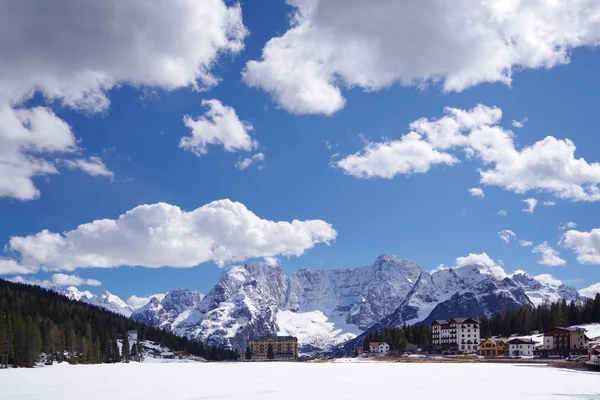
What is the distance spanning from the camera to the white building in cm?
19088

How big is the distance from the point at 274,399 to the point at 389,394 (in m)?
12.1

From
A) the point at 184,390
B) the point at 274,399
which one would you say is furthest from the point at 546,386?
the point at 184,390

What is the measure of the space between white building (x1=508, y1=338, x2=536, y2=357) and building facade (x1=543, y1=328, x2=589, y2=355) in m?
4.23

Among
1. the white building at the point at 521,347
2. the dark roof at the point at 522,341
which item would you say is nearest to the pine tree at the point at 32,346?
the white building at the point at 521,347

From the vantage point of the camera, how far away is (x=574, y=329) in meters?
178

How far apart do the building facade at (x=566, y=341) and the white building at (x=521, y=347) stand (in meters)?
4.23

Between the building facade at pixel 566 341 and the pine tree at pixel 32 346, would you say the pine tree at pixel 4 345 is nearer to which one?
the pine tree at pixel 32 346

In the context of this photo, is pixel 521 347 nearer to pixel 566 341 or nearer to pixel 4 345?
pixel 566 341

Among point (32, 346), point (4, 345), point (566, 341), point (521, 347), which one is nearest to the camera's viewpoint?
point (4, 345)

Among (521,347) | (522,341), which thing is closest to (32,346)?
(521,347)

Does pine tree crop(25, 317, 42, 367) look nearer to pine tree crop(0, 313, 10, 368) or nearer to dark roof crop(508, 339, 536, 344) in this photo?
pine tree crop(0, 313, 10, 368)

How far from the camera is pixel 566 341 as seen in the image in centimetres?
18125

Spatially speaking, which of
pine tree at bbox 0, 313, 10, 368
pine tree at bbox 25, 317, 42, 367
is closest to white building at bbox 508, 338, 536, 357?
pine tree at bbox 25, 317, 42, 367

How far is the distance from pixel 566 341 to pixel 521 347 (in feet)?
50.7
